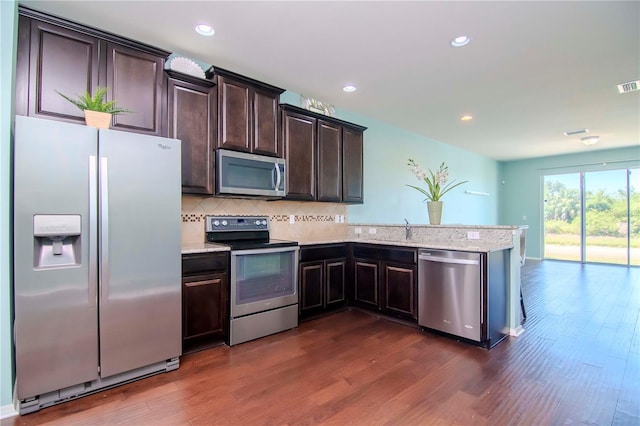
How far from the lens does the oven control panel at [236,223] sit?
324 centimetres

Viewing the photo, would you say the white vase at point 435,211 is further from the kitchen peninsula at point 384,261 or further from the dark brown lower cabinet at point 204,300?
the dark brown lower cabinet at point 204,300

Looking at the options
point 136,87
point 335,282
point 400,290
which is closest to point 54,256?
point 136,87

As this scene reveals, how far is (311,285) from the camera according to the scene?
140 inches

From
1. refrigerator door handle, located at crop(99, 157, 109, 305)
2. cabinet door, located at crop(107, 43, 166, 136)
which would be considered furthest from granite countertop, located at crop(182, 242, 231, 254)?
cabinet door, located at crop(107, 43, 166, 136)

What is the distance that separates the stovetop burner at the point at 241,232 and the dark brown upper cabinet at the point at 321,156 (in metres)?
0.52

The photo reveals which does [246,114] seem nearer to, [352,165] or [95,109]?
[95,109]

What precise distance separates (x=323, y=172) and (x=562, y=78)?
2883 millimetres

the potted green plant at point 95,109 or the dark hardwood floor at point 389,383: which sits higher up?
the potted green plant at point 95,109

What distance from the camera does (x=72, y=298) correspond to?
199 centimetres

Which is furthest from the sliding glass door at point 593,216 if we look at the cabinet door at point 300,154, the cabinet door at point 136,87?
the cabinet door at point 136,87

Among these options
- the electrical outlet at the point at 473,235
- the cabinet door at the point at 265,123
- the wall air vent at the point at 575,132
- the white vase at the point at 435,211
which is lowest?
the electrical outlet at the point at 473,235

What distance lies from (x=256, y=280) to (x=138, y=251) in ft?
3.65

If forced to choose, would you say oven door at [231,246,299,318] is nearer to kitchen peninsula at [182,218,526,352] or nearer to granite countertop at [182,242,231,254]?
granite countertop at [182,242,231,254]

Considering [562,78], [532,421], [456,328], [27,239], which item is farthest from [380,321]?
[562,78]
